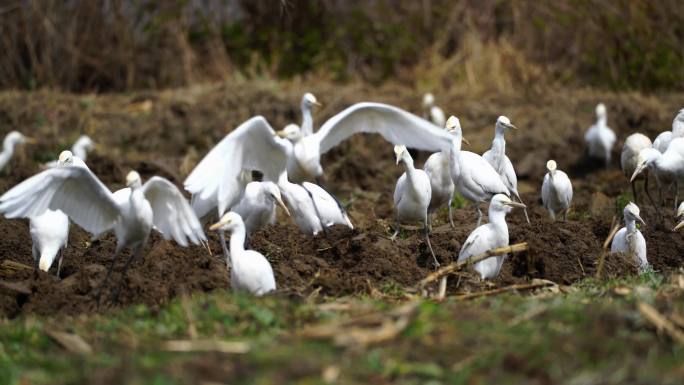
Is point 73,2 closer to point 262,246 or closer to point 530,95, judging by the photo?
point 530,95

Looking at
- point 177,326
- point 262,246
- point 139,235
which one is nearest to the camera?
point 177,326

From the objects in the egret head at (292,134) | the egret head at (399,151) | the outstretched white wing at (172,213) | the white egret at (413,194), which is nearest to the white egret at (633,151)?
the white egret at (413,194)

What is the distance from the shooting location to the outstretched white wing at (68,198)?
7688 mm

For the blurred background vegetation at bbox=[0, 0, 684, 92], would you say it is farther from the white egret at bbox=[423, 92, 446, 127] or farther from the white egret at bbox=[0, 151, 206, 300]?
the white egret at bbox=[0, 151, 206, 300]

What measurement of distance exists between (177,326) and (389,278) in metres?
2.50

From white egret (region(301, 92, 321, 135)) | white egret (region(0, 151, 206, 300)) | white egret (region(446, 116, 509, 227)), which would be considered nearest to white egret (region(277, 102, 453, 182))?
white egret (region(301, 92, 321, 135))

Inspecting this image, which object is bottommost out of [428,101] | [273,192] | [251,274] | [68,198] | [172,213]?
[428,101]

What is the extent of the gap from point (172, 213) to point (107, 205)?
1.59ft

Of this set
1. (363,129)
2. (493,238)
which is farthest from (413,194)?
(493,238)

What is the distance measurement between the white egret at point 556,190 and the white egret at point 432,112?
7082mm

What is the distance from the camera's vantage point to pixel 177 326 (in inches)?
259

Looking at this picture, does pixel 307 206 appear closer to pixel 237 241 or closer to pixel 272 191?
pixel 272 191

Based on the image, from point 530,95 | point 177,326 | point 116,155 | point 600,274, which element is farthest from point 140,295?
point 530,95

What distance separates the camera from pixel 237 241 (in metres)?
8.12
